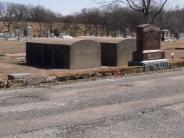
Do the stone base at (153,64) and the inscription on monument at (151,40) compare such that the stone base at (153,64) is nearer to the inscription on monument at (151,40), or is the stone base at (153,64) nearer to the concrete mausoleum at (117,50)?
the inscription on monument at (151,40)

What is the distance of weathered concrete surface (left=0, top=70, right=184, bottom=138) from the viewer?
7.13 metres

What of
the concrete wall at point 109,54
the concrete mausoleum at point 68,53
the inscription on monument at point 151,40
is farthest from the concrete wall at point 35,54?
the inscription on monument at point 151,40

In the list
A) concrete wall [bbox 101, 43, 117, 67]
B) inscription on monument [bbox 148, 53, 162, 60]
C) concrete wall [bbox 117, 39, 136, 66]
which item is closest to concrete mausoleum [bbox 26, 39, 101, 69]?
concrete wall [bbox 101, 43, 117, 67]

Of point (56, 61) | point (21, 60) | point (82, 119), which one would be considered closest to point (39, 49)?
point (56, 61)

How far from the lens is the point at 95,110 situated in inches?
347

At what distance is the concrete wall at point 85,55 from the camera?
18844mm

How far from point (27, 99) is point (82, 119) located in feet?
7.84

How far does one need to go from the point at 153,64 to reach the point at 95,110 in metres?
8.10

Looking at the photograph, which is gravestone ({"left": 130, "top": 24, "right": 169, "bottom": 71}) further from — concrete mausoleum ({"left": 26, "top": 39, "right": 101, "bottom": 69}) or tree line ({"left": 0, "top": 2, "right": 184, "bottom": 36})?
tree line ({"left": 0, "top": 2, "right": 184, "bottom": 36})

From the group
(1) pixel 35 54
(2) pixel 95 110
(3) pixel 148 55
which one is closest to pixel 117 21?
(1) pixel 35 54

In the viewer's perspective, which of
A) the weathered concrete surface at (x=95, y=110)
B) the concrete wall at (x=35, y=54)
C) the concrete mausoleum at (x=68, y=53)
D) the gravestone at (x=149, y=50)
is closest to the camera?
the weathered concrete surface at (x=95, y=110)

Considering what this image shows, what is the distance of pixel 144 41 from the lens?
672 inches

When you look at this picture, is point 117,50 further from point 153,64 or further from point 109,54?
point 153,64

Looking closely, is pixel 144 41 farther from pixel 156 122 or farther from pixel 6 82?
pixel 156 122
